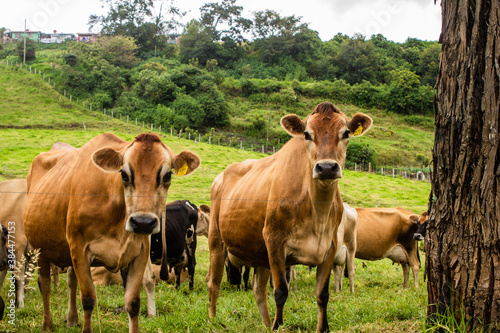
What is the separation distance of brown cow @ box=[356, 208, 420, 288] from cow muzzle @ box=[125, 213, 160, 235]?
814 cm

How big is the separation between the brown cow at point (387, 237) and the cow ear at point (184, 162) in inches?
292

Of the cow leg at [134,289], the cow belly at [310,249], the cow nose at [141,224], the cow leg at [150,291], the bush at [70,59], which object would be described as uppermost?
the bush at [70,59]

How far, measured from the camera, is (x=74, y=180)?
5.04 meters

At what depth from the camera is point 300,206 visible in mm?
4926

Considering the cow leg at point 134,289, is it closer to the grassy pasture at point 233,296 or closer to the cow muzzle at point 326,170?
the grassy pasture at point 233,296

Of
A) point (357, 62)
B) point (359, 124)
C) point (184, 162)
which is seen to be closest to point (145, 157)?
point (184, 162)

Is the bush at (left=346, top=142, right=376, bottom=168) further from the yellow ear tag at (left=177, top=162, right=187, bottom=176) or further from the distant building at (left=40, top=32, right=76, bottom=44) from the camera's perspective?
the distant building at (left=40, top=32, right=76, bottom=44)

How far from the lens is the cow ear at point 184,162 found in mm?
4887

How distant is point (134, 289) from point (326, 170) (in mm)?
2415

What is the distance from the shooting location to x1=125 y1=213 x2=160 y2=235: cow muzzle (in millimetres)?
4145

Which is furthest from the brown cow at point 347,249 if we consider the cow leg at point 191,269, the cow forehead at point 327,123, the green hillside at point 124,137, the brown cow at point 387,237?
the green hillside at point 124,137

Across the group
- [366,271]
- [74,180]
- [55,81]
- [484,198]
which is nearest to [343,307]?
[484,198]

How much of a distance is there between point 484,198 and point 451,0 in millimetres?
1621

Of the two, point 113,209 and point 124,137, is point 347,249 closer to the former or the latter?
point 113,209
